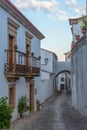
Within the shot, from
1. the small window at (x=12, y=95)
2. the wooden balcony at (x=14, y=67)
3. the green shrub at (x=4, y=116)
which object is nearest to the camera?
the green shrub at (x=4, y=116)

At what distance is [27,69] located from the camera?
19125 millimetres

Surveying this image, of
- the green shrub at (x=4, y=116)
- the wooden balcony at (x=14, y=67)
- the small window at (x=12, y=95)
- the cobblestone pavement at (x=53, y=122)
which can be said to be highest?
the wooden balcony at (x=14, y=67)

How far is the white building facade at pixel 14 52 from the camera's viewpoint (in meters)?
15.2

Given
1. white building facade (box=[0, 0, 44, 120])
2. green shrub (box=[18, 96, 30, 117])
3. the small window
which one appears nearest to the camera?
white building facade (box=[0, 0, 44, 120])

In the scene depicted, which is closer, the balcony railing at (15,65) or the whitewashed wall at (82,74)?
the balcony railing at (15,65)

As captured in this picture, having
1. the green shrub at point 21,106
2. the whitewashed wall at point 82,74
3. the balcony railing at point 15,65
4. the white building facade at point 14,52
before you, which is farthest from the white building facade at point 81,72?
the green shrub at point 21,106

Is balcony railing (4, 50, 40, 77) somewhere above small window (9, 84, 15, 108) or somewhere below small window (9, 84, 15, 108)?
above

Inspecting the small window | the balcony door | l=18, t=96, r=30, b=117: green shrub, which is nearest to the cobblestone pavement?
l=18, t=96, r=30, b=117: green shrub

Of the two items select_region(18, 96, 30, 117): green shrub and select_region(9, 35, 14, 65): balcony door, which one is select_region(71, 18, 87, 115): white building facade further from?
select_region(9, 35, 14, 65): balcony door

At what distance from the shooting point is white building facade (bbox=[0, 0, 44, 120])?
15.2 metres

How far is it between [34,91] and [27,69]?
5.48 metres

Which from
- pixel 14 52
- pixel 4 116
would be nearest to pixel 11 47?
pixel 14 52

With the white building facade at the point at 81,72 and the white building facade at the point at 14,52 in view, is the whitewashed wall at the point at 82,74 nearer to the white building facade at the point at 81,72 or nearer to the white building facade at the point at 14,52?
the white building facade at the point at 81,72

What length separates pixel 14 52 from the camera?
16.4 m
